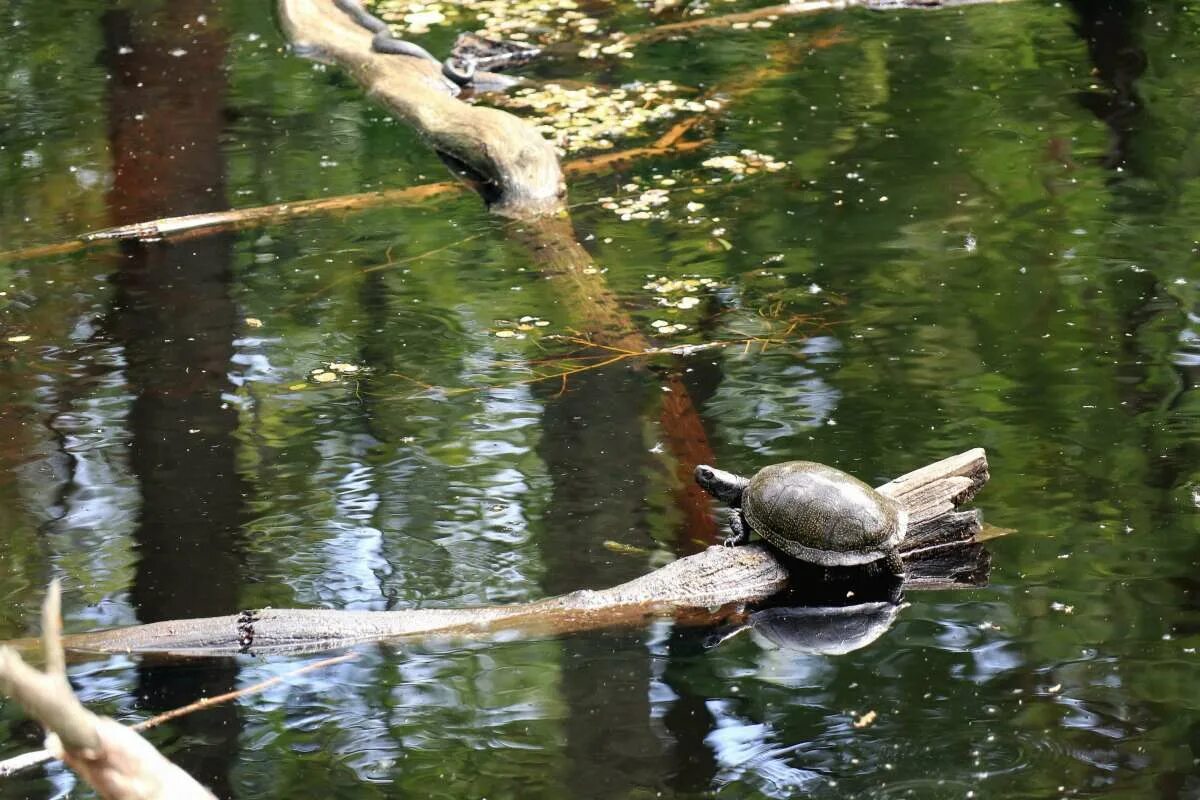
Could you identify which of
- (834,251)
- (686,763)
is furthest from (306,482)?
(834,251)

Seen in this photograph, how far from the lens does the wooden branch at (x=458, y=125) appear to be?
812 cm

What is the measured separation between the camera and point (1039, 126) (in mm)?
8758

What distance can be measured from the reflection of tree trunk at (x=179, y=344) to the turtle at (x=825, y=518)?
5.60 ft

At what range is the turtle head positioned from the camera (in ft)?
15.3

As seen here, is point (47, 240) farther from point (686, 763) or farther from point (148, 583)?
point (686, 763)

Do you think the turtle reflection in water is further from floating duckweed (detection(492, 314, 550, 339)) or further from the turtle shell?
floating duckweed (detection(492, 314, 550, 339))

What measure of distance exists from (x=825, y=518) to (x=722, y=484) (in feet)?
1.51

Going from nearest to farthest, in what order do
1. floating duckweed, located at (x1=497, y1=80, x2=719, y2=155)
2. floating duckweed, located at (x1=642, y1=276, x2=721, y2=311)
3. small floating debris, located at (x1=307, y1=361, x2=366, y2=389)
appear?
1. small floating debris, located at (x1=307, y1=361, x2=366, y2=389)
2. floating duckweed, located at (x1=642, y1=276, x2=721, y2=311)
3. floating duckweed, located at (x1=497, y1=80, x2=719, y2=155)

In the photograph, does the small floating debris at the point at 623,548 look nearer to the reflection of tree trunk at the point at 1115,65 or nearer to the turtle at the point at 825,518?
the turtle at the point at 825,518

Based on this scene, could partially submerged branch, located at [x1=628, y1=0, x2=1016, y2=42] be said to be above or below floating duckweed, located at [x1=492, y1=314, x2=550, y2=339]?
above

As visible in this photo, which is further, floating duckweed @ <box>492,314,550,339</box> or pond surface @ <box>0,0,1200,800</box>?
floating duckweed @ <box>492,314,550,339</box>

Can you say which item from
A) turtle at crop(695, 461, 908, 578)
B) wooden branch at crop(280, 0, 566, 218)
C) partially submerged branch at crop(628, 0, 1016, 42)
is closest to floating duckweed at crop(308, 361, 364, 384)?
wooden branch at crop(280, 0, 566, 218)

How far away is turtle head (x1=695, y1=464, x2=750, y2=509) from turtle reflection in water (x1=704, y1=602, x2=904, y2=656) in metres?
0.44

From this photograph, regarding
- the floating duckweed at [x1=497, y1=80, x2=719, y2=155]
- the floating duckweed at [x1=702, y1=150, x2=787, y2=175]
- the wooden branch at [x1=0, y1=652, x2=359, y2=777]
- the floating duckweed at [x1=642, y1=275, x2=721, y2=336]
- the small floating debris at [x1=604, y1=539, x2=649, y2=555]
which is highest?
the floating duckweed at [x1=497, y1=80, x2=719, y2=155]
